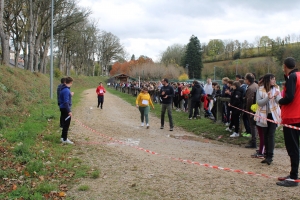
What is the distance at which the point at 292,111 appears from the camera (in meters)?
5.51

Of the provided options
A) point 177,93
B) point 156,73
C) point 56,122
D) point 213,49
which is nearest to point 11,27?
point 177,93

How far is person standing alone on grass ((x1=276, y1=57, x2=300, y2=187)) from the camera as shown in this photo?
5418mm

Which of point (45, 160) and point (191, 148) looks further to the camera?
point (191, 148)

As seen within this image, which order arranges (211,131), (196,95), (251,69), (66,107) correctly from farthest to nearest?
(251,69)
(196,95)
(211,131)
(66,107)

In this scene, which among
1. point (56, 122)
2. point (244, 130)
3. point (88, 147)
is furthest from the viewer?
point (56, 122)

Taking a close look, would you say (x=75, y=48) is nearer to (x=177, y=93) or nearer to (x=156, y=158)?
(x=177, y=93)

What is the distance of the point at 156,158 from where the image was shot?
7422 millimetres

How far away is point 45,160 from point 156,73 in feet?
220

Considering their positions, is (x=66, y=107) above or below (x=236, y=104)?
below

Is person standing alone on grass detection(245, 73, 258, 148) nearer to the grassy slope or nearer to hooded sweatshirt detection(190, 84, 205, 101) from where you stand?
the grassy slope

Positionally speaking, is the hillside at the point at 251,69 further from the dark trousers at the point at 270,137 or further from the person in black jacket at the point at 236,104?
the dark trousers at the point at 270,137

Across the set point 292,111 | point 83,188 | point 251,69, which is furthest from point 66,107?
point 251,69

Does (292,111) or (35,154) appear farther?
(35,154)

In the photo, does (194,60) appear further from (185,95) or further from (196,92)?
(196,92)
